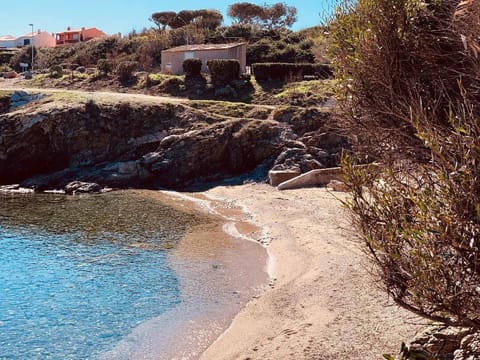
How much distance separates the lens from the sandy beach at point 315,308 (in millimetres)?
9305

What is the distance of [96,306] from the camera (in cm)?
1373

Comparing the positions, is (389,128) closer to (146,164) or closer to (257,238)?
(257,238)

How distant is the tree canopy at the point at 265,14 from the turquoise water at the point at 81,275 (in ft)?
184

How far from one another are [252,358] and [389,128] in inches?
207

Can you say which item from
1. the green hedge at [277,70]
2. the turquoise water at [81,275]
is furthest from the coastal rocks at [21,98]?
the green hedge at [277,70]

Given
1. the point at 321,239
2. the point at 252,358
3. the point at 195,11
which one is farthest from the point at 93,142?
the point at 195,11

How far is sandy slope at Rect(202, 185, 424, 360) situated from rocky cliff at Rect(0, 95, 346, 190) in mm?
14936

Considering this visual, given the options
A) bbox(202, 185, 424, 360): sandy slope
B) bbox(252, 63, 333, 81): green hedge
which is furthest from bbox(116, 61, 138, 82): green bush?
bbox(202, 185, 424, 360): sandy slope

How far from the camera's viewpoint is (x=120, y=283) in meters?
15.6

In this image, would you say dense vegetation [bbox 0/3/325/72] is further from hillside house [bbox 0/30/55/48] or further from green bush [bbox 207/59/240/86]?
hillside house [bbox 0/30/55/48]

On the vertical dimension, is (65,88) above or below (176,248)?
above

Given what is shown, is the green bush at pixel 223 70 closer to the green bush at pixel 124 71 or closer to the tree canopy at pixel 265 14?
the green bush at pixel 124 71

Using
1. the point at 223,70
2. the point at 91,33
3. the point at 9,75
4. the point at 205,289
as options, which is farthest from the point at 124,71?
the point at 91,33

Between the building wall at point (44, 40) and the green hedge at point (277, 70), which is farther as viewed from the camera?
the building wall at point (44, 40)
